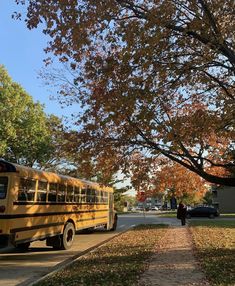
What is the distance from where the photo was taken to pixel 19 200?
13.3 metres

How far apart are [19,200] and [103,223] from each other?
11.4 metres

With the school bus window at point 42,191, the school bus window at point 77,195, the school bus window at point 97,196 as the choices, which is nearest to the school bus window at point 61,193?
the school bus window at point 42,191

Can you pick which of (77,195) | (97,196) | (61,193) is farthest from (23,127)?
(61,193)

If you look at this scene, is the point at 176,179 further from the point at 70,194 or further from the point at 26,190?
the point at 26,190

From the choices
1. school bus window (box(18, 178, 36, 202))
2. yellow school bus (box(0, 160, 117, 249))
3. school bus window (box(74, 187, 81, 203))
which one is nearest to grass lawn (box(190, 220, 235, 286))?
yellow school bus (box(0, 160, 117, 249))

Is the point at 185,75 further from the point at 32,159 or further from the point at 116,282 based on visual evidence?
the point at 32,159

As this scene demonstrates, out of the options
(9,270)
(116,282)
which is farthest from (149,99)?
(9,270)

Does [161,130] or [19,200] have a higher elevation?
[161,130]

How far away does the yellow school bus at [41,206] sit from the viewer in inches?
508

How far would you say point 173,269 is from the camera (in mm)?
11344

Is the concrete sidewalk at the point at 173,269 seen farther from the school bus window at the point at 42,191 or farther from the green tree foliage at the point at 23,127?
the green tree foliage at the point at 23,127

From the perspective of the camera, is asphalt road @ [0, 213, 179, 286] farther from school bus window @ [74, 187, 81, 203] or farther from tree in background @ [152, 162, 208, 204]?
tree in background @ [152, 162, 208, 204]

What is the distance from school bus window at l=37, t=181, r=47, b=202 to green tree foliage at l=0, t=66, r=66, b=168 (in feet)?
81.2

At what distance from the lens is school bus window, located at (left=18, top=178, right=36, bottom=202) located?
530 inches
